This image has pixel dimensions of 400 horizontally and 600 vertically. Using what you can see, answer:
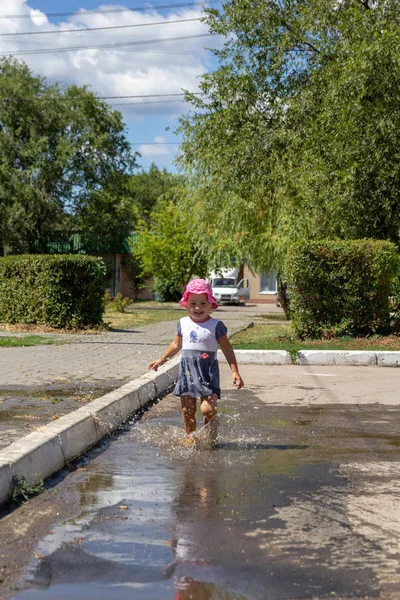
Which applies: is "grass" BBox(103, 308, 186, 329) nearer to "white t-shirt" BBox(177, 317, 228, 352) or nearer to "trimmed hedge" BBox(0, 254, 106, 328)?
"trimmed hedge" BBox(0, 254, 106, 328)

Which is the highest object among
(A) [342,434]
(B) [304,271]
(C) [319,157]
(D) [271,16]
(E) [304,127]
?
(D) [271,16]

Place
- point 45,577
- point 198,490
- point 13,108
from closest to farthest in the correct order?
point 45,577
point 198,490
point 13,108

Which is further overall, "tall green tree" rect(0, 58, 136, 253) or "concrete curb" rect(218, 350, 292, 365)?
"tall green tree" rect(0, 58, 136, 253)

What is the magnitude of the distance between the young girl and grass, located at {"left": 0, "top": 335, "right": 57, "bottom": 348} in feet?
31.2

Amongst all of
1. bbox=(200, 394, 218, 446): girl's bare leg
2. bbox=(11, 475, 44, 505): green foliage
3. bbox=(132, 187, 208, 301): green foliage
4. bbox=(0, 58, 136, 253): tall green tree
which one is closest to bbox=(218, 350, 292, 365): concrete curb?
bbox=(200, 394, 218, 446): girl's bare leg

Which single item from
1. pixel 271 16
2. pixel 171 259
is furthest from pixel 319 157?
pixel 171 259

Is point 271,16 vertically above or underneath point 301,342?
above

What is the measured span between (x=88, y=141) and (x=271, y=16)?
31034 mm

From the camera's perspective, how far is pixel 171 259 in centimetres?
4784

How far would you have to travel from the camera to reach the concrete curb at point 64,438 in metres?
5.23

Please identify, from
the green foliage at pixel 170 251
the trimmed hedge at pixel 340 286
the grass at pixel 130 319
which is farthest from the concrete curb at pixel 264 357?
the green foliage at pixel 170 251

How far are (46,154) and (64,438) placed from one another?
160 feet

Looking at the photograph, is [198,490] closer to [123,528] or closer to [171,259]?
[123,528]

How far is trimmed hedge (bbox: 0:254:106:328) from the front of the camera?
2067 cm
